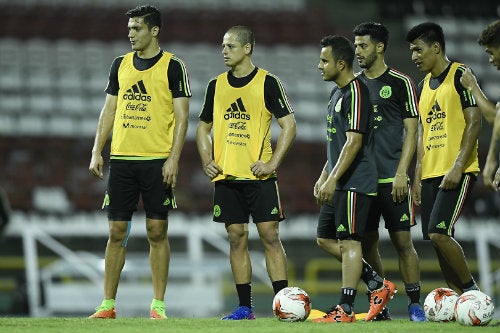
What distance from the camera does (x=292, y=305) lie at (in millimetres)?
6371

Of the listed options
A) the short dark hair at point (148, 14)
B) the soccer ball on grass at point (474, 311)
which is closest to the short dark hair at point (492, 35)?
the soccer ball on grass at point (474, 311)

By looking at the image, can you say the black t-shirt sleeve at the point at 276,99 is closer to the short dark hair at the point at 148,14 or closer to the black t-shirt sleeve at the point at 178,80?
the black t-shirt sleeve at the point at 178,80

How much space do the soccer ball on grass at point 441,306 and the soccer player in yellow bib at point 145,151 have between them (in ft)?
6.63

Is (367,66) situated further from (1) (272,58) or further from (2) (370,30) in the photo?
(1) (272,58)

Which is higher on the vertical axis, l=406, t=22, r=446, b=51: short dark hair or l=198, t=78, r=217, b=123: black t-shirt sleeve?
l=406, t=22, r=446, b=51: short dark hair

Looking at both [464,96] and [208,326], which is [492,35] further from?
[208,326]

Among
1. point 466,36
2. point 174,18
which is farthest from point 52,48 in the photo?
point 466,36

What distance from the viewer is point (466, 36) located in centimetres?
2038

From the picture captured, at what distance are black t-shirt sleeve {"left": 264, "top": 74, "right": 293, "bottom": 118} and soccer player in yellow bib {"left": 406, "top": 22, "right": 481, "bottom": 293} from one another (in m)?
1.05

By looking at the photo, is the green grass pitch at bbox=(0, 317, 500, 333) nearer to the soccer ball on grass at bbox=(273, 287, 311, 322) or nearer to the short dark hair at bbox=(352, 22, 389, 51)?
the soccer ball on grass at bbox=(273, 287, 311, 322)

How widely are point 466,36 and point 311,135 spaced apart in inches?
195

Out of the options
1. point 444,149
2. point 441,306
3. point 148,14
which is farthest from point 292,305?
point 148,14

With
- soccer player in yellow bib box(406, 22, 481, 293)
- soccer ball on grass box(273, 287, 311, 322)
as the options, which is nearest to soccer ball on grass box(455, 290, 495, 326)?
soccer player in yellow bib box(406, 22, 481, 293)

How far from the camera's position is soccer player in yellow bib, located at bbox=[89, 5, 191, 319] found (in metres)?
6.94
